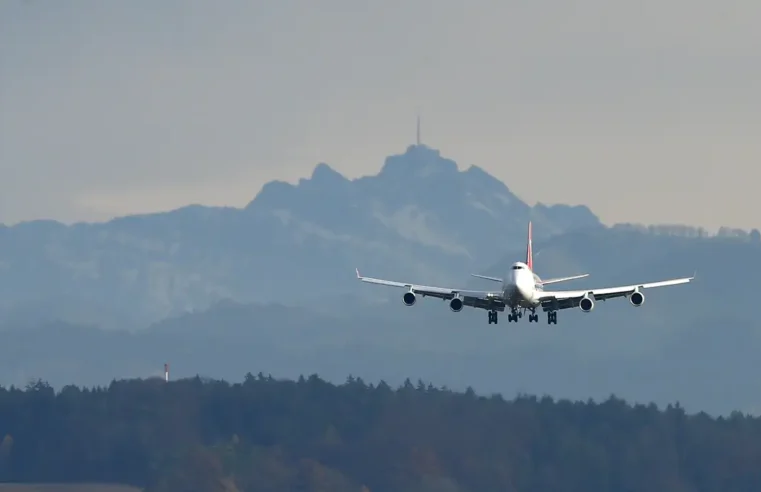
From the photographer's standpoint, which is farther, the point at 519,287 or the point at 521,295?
the point at 521,295

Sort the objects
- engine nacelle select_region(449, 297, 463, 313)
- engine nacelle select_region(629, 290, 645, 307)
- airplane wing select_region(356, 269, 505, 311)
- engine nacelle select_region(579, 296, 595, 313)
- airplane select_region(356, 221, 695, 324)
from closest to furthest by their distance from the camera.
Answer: airplane select_region(356, 221, 695, 324), engine nacelle select_region(579, 296, 595, 313), engine nacelle select_region(629, 290, 645, 307), airplane wing select_region(356, 269, 505, 311), engine nacelle select_region(449, 297, 463, 313)

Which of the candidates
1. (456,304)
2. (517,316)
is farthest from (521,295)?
(456,304)

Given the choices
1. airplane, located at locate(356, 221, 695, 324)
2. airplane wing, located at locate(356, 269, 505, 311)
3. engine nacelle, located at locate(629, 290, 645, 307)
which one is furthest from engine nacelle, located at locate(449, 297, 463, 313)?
engine nacelle, located at locate(629, 290, 645, 307)

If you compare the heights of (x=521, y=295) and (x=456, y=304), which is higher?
(x=456, y=304)

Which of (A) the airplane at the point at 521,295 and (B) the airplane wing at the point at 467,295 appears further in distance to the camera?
(B) the airplane wing at the point at 467,295

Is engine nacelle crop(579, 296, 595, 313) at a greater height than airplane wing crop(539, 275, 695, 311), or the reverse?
airplane wing crop(539, 275, 695, 311)

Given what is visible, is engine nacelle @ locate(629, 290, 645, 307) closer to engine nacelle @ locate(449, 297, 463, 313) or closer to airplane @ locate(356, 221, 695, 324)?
airplane @ locate(356, 221, 695, 324)

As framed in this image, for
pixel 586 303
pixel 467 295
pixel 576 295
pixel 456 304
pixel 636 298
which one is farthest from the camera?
pixel 576 295

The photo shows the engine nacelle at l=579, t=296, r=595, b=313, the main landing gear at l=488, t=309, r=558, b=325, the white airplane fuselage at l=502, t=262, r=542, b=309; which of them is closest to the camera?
the white airplane fuselage at l=502, t=262, r=542, b=309

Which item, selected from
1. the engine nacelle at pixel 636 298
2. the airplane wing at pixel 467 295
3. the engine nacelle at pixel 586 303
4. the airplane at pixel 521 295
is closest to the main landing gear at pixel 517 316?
the airplane at pixel 521 295

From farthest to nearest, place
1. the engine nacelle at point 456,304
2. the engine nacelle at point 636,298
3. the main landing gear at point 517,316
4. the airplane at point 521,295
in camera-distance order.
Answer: the main landing gear at point 517,316
the engine nacelle at point 456,304
the engine nacelle at point 636,298
the airplane at point 521,295

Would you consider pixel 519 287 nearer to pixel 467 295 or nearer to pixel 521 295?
pixel 521 295

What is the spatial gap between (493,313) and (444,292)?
5703 millimetres

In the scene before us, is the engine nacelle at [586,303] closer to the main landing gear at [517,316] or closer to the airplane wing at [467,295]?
the main landing gear at [517,316]
